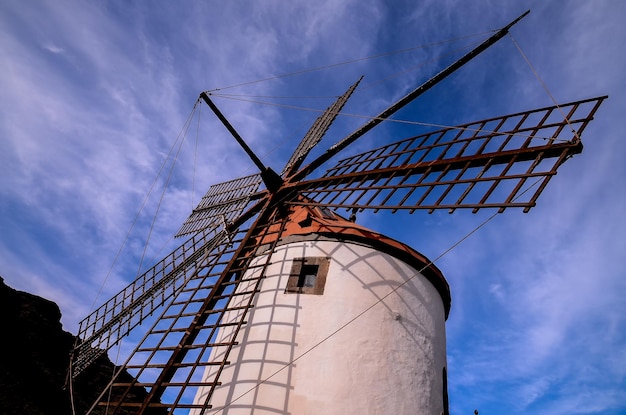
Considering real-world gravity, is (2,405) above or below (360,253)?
below

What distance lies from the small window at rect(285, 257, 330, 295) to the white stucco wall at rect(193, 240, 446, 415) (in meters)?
0.10

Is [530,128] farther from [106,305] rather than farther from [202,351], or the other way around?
[106,305]

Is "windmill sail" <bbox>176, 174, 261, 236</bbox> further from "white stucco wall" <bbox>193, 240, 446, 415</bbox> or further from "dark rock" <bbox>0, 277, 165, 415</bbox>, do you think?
"dark rock" <bbox>0, 277, 165, 415</bbox>

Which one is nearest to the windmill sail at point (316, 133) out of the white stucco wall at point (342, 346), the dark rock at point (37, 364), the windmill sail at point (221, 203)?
the windmill sail at point (221, 203)

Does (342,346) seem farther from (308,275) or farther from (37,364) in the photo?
(37,364)

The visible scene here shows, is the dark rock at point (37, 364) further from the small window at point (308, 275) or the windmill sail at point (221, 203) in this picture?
the small window at point (308, 275)

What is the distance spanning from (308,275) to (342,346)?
146cm

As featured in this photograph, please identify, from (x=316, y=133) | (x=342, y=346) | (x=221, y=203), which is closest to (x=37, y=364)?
(x=221, y=203)

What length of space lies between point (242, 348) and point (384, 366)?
2.34 m

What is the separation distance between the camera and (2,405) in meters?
8.48

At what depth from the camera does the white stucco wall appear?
4.85 m

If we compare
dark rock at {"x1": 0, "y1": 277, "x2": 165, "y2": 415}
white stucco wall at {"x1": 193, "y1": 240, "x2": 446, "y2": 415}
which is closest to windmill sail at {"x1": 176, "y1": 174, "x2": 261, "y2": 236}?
white stucco wall at {"x1": 193, "y1": 240, "x2": 446, "y2": 415}

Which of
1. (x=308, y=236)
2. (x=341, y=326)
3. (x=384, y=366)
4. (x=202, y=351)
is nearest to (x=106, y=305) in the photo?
(x=202, y=351)

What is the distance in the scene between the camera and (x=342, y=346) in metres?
5.16
